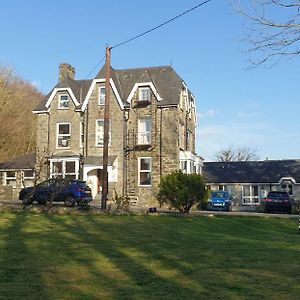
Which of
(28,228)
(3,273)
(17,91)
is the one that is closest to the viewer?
(3,273)

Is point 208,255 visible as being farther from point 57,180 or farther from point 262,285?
point 57,180

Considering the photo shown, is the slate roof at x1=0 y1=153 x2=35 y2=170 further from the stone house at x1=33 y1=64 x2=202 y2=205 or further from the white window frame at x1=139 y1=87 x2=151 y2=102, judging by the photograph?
the white window frame at x1=139 y1=87 x2=151 y2=102

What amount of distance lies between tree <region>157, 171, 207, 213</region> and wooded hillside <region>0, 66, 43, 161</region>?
80.9ft

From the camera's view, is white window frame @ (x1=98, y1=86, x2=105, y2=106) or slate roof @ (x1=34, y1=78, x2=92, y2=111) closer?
white window frame @ (x1=98, y1=86, x2=105, y2=106)

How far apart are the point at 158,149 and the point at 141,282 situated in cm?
3225

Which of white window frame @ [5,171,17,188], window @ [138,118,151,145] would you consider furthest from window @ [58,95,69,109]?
white window frame @ [5,171,17,188]

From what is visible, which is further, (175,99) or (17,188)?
(17,188)

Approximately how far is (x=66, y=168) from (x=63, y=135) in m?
3.09

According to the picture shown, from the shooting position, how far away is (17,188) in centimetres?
4266

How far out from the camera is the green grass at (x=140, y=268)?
6391 mm

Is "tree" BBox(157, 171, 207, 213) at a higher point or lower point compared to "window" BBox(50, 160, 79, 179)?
lower

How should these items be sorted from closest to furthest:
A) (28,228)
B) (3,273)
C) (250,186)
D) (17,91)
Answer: (3,273) → (28,228) → (250,186) → (17,91)

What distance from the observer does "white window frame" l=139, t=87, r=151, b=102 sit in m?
39.7

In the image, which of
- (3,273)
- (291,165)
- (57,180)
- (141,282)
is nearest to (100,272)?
(141,282)
